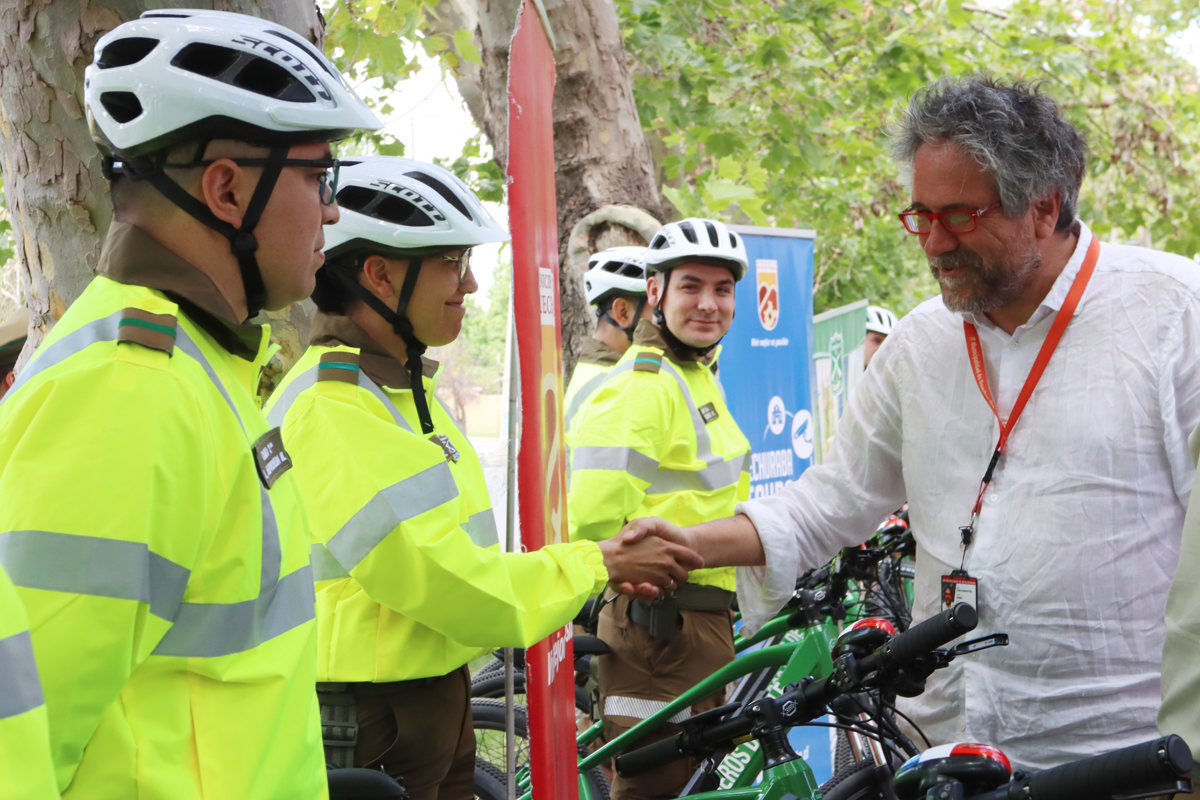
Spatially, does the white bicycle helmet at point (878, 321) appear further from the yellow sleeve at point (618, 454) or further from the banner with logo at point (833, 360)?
the yellow sleeve at point (618, 454)

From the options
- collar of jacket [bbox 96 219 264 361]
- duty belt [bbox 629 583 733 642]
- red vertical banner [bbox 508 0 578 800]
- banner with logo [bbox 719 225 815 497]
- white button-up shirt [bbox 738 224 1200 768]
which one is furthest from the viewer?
banner with logo [bbox 719 225 815 497]

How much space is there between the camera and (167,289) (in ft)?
5.79

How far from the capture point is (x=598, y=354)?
20.3 feet

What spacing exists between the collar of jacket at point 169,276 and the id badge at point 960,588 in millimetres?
1666

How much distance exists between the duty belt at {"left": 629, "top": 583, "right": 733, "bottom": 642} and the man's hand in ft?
3.81

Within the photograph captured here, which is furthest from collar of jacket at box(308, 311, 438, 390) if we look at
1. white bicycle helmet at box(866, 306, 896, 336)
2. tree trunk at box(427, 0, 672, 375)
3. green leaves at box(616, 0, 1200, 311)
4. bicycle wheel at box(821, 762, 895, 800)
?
white bicycle helmet at box(866, 306, 896, 336)

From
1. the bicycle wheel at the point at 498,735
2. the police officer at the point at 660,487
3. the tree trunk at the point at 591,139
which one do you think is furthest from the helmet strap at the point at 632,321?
the bicycle wheel at the point at 498,735

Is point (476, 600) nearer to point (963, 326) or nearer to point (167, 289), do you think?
point (167, 289)

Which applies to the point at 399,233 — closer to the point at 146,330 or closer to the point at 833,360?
the point at 146,330

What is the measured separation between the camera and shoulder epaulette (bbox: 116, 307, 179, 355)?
5.29 feet

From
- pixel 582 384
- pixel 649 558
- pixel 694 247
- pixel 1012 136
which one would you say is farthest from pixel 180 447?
pixel 582 384

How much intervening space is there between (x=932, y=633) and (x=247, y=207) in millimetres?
1385

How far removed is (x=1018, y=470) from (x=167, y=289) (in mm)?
1812

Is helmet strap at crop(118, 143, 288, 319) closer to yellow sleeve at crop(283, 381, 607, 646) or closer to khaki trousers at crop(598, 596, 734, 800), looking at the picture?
yellow sleeve at crop(283, 381, 607, 646)
